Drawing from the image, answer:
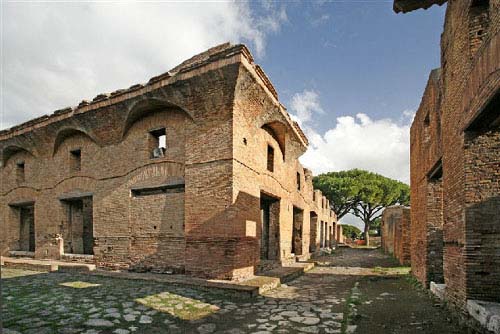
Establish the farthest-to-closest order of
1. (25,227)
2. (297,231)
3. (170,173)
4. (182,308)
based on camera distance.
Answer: (297,231) < (25,227) < (170,173) < (182,308)

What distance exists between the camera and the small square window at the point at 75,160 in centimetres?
1114

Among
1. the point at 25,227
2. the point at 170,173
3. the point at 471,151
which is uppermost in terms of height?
the point at 471,151

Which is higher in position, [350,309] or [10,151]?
[10,151]

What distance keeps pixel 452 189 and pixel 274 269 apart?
5.77 meters

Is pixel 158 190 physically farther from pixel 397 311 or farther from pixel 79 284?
pixel 397 311

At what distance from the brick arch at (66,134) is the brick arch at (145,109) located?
1.61 meters

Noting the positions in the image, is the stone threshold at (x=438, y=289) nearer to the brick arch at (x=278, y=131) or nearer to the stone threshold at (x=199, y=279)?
the stone threshold at (x=199, y=279)

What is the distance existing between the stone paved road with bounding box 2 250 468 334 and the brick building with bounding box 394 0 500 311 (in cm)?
94

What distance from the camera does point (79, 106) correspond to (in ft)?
33.0

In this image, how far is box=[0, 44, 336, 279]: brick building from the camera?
7.58 meters

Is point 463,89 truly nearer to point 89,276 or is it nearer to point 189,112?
point 189,112

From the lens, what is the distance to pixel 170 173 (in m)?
8.60

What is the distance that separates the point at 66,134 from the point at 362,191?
29.1 metres

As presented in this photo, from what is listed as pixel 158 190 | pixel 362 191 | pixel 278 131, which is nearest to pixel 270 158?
pixel 278 131
